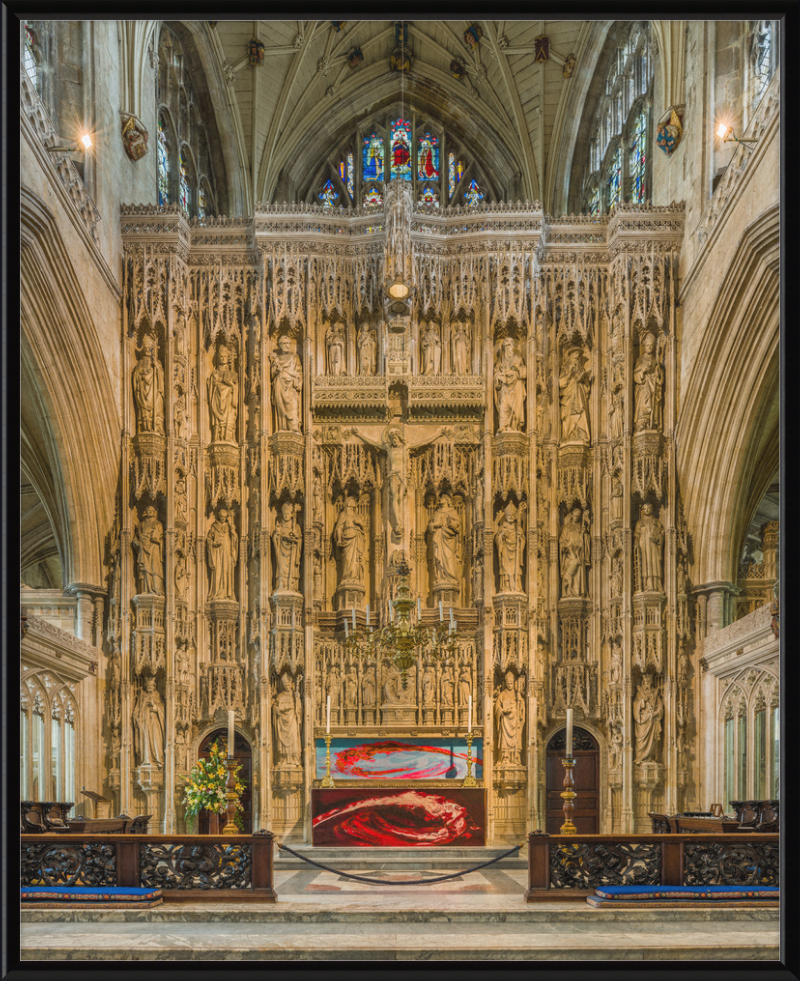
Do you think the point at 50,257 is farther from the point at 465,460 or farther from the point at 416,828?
the point at 416,828

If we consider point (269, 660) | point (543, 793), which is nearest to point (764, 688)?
point (543, 793)

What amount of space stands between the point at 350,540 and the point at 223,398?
3276 mm

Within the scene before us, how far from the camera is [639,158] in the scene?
22344 mm

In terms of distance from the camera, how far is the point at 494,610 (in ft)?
64.7

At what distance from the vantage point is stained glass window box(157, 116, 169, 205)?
2267cm

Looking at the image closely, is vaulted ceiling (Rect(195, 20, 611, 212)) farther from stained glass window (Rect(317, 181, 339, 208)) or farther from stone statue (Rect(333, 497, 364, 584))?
stone statue (Rect(333, 497, 364, 584))

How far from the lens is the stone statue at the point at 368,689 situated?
64.6ft

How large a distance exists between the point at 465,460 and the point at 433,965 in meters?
16.0

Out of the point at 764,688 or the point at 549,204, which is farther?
the point at 549,204

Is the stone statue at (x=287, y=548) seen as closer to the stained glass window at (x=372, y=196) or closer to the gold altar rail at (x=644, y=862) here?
the gold altar rail at (x=644, y=862)

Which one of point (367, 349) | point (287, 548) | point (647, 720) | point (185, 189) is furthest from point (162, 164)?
point (647, 720)

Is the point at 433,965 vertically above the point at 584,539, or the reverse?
the point at 584,539

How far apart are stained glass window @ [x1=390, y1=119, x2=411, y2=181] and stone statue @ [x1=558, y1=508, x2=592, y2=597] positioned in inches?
444

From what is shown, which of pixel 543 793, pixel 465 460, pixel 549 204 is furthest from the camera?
pixel 549 204
